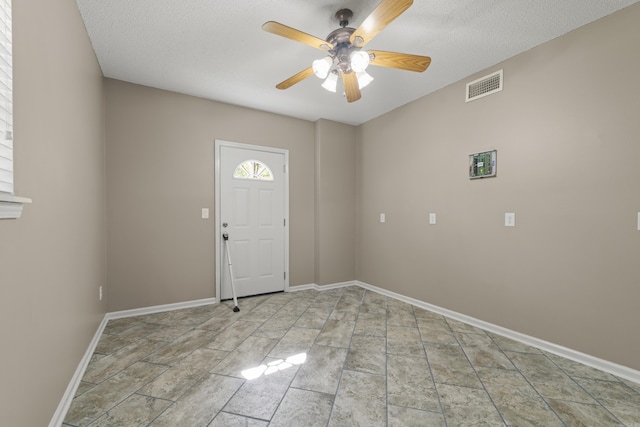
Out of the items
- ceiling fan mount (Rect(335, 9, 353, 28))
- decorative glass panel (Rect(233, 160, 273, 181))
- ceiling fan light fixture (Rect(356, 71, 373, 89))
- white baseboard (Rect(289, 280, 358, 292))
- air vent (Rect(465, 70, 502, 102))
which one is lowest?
A: white baseboard (Rect(289, 280, 358, 292))

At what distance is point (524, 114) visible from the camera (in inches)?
98.0

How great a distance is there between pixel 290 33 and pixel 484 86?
212cm

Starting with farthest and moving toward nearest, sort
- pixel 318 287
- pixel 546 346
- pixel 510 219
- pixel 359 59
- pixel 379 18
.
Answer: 1. pixel 318 287
2. pixel 510 219
3. pixel 546 346
4. pixel 359 59
5. pixel 379 18

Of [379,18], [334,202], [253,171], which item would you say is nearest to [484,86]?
[379,18]

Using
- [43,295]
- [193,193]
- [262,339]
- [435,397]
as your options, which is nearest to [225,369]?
[262,339]

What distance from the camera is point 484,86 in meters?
2.78

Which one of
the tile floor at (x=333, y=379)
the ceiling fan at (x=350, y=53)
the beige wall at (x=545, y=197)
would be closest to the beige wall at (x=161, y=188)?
the tile floor at (x=333, y=379)

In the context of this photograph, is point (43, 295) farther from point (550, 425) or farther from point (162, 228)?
point (550, 425)

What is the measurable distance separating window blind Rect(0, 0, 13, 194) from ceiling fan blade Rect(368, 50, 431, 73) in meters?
1.76

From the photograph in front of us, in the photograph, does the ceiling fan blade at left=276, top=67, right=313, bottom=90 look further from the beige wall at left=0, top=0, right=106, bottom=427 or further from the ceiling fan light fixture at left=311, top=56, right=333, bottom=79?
the beige wall at left=0, top=0, right=106, bottom=427

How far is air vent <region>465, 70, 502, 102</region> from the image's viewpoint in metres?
2.67

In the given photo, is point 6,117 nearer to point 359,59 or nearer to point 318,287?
point 359,59

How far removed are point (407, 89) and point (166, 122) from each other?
2819 mm

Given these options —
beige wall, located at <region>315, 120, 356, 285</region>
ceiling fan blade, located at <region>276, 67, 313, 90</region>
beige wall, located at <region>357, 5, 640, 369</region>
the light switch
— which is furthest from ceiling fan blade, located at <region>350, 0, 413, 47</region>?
beige wall, located at <region>315, 120, 356, 285</region>
